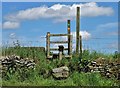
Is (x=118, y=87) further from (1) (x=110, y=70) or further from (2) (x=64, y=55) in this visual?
(2) (x=64, y=55)

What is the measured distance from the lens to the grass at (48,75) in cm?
1350

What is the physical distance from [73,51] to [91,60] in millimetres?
2220

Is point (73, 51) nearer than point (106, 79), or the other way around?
point (106, 79)

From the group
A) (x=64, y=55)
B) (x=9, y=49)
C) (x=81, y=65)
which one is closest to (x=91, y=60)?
(x=81, y=65)

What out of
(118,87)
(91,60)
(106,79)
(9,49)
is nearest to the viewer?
(118,87)

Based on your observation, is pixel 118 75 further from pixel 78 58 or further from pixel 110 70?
pixel 78 58

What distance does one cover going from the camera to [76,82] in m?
13.5

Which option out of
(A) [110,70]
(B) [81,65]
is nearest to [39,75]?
(B) [81,65]

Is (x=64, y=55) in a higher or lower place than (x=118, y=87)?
higher

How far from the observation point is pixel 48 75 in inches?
579

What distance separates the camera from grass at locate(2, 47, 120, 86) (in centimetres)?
1350

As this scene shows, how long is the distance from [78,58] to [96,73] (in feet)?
4.77

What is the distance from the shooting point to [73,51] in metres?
17.4

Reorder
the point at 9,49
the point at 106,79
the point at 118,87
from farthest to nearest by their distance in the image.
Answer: the point at 9,49
the point at 106,79
the point at 118,87
